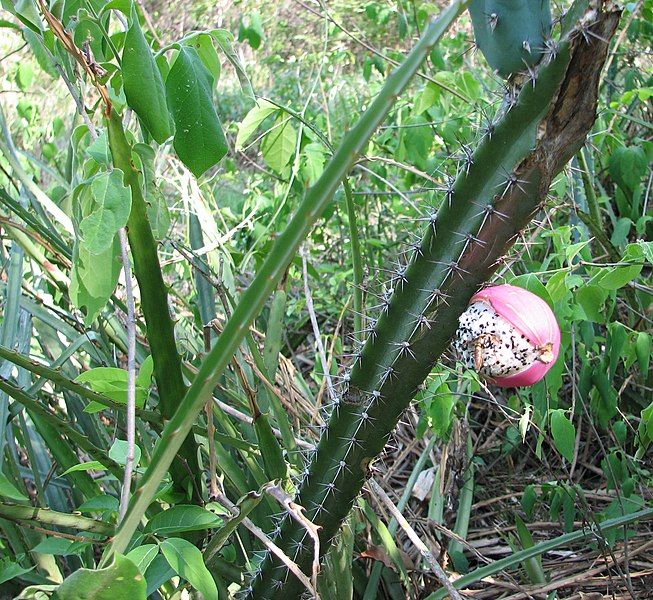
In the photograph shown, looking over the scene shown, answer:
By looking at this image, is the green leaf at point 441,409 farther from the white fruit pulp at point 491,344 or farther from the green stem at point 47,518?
the green stem at point 47,518

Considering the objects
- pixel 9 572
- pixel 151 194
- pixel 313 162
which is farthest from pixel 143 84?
pixel 313 162

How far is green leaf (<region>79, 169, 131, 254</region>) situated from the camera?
653mm

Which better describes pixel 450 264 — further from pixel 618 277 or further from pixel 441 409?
pixel 441 409

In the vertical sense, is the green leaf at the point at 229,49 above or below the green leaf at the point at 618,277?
above

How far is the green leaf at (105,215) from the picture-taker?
65 centimetres

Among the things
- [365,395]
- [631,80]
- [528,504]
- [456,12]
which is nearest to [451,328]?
[365,395]

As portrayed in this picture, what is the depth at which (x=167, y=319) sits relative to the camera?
0.88 metres

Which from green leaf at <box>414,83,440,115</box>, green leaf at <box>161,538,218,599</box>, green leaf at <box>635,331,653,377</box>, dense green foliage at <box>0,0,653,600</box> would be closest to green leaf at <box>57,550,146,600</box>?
dense green foliage at <box>0,0,653,600</box>

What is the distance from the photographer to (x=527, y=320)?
82 centimetres

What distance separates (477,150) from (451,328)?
0.63ft

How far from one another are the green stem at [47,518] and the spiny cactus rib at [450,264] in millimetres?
235

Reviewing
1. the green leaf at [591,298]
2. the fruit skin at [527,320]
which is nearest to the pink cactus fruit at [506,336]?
the fruit skin at [527,320]

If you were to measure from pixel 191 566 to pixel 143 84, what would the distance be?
0.46 m

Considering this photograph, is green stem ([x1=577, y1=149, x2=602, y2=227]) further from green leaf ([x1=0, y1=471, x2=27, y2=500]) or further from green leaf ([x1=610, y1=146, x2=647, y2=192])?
green leaf ([x1=0, y1=471, x2=27, y2=500])
